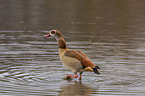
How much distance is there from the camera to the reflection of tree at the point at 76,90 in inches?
516

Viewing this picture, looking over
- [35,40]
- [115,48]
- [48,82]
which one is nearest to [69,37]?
[35,40]

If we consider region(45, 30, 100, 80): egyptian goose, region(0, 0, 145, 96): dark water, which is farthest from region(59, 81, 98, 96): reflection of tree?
region(45, 30, 100, 80): egyptian goose

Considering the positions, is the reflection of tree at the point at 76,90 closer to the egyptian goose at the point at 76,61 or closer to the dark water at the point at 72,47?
the dark water at the point at 72,47

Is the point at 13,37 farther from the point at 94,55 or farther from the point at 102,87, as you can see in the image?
the point at 102,87

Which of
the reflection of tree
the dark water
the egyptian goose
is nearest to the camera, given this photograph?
the reflection of tree

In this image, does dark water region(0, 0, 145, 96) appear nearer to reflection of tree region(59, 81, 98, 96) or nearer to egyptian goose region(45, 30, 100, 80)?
reflection of tree region(59, 81, 98, 96)

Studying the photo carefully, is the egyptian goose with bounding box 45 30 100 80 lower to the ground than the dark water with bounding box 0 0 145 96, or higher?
higher

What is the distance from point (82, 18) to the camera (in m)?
38.0

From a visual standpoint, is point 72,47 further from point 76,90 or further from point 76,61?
point 76,90

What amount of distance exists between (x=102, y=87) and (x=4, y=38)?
452 inches

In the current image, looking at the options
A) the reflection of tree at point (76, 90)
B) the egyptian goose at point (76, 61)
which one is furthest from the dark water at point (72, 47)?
the egyptian goose at point (76, 61)

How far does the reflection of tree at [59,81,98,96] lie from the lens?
43.0ft

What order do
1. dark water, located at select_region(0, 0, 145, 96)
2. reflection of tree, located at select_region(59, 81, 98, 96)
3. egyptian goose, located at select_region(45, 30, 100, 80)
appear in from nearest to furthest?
reflection of tree, located at select_region(59, 81, 98, 96) → dark water, located at select_region(0, 0, 145, 96) → egyptian goose, located at select_region(45, 30, 100, 80)

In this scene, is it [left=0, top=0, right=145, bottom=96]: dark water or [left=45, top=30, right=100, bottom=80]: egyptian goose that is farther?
[left=45, top=30, right=100, bottom=80]: egyptian goose
